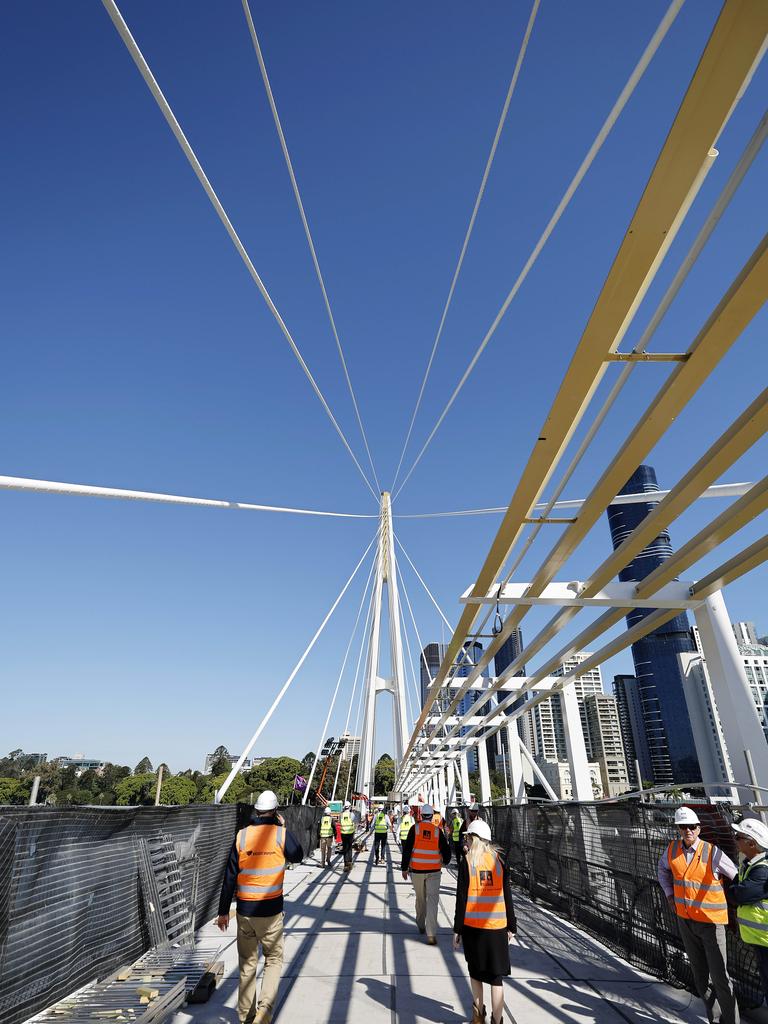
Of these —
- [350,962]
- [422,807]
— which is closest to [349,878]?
[422,807]

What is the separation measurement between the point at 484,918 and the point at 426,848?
318 cm

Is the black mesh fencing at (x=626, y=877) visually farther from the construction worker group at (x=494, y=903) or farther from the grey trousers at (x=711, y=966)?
the construction worker group at (x=494, y=903)

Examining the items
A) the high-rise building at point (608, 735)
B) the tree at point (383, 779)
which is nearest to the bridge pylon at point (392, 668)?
the tree at point (383, 779)

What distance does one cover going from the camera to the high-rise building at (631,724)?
152 metres

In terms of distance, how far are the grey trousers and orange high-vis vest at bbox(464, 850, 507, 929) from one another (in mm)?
1316

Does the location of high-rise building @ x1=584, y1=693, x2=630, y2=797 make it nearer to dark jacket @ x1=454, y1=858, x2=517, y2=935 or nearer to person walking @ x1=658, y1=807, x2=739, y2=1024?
person walking @ x1=658, y1=807, x2=739, y2=1024

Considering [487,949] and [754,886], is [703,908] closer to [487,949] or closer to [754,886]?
[754,886]

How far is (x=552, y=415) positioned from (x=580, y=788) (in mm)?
9141

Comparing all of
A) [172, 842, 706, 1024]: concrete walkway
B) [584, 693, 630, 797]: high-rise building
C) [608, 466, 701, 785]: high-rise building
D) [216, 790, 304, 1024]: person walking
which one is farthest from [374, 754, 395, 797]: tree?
[216, 790, 304, 1024]: person walking

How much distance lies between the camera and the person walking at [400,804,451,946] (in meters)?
7.04

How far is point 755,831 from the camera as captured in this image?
406 cm

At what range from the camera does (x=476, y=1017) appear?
4203 mm

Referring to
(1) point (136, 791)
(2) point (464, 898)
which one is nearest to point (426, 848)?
(2) point (464, 898)

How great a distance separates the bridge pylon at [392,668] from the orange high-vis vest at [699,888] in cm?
1650
